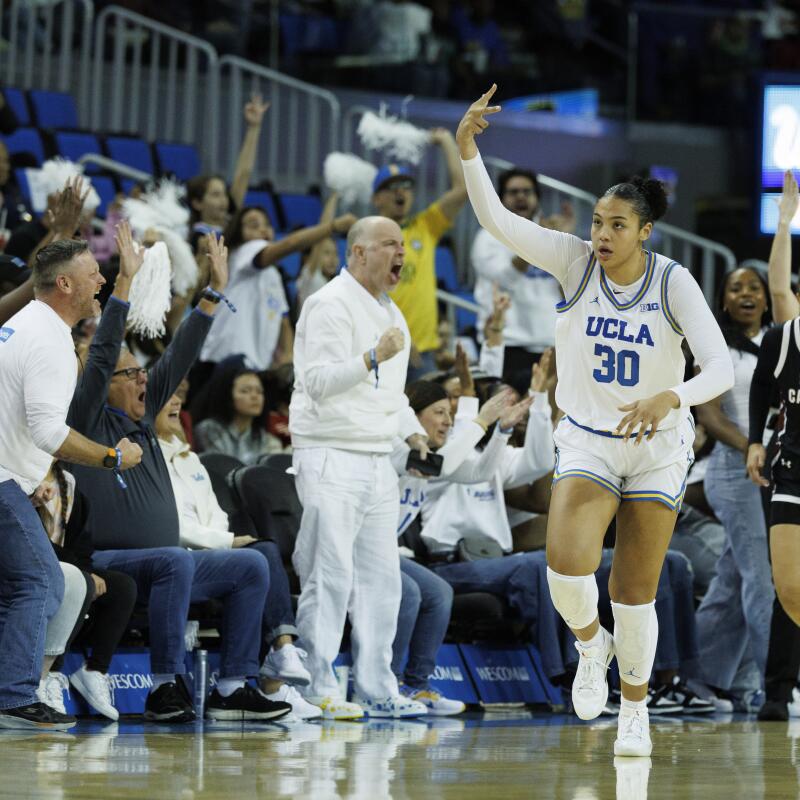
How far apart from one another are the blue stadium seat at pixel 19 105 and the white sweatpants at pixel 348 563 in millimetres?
6406

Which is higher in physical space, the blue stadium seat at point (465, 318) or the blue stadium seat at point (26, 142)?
the blue stadium seat at point (26, 142)

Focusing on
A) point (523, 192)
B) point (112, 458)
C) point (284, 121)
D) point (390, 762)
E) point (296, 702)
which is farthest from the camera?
point (284, 121)

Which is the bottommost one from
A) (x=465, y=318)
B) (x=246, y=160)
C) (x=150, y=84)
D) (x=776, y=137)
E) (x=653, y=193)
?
(x=465, y=318)

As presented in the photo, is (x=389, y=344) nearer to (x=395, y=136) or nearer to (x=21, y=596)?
(x=21, y=596)

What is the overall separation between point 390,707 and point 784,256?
275 centimetres

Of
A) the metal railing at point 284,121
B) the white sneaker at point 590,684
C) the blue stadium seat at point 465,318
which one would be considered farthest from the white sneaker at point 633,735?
the metal railing at point 284,121

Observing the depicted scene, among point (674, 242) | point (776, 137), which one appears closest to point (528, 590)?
point (776, 137)

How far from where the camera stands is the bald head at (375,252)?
7383 millimetres

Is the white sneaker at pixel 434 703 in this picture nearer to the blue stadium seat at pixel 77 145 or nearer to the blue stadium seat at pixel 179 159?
the blue stadium seat at pixel 77 145

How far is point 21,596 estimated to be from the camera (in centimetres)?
614

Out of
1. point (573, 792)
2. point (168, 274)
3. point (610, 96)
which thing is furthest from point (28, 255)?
point (610, 96)

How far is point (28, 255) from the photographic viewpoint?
8609 mm

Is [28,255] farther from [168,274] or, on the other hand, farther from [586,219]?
[586,219]

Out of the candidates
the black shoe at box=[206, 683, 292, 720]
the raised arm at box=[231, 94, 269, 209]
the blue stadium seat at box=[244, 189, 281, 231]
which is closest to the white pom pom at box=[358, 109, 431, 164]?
the raised arm at box=[231, 94, 269, 209]
